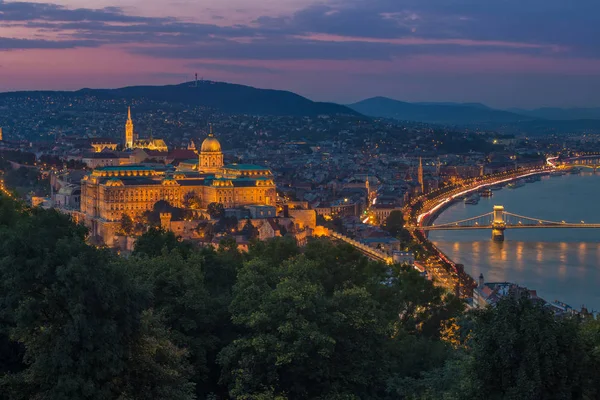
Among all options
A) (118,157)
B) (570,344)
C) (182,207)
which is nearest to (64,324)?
(570,344)

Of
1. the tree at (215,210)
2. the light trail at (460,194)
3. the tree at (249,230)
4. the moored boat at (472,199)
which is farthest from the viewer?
the moored boat at (472,199)

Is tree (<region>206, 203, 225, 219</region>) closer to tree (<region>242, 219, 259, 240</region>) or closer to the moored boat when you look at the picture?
tree (<region>242, 219, 259, 240</region>)

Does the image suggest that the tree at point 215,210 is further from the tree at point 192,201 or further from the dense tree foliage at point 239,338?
the dense tree foliage at point 239,338

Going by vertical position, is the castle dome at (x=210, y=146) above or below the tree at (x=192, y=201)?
above

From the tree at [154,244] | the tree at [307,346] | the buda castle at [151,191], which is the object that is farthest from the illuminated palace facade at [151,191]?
the tree at [307,346]

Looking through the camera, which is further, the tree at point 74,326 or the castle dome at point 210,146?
the castle dome at point 210,146

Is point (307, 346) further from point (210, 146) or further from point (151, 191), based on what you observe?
point (210, 146)

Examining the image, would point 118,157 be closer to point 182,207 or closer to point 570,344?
point 182,207
